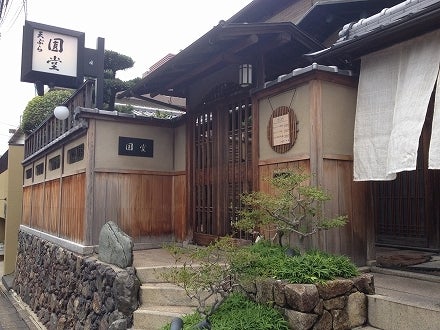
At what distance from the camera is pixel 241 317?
504 cm

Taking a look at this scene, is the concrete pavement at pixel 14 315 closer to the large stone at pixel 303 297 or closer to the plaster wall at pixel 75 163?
the plaster wall at pixel 75 163

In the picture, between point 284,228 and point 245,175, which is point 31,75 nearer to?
point 245,175

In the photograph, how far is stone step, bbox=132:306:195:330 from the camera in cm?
627

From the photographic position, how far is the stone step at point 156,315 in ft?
20.6

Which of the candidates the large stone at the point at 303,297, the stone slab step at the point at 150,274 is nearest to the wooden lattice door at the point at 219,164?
the stone slab step at the point at 150,274

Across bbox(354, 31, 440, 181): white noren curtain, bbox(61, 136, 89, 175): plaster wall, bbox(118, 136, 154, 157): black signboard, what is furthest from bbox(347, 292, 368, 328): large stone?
bbox(61, 136, 89, 175): plaster wall

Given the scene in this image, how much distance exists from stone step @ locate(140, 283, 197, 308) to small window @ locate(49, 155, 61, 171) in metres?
6.96

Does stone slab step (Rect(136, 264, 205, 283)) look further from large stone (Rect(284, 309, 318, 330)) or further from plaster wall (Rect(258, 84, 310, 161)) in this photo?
large stone (Rect(284, 309, 318, 330))

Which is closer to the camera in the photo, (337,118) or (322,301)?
(322,301)

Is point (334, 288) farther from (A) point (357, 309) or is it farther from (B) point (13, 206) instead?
(B) point (13, 206)

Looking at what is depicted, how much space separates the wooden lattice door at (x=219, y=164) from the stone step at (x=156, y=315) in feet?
7.85

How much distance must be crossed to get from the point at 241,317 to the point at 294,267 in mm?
947

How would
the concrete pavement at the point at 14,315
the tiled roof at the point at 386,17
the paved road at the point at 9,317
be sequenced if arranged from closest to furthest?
the tiled roof at the point at 386,17, the concrete pavement at the point at 14,315, the paved road at the point at 9,317

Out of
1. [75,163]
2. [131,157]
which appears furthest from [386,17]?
[75,163]
